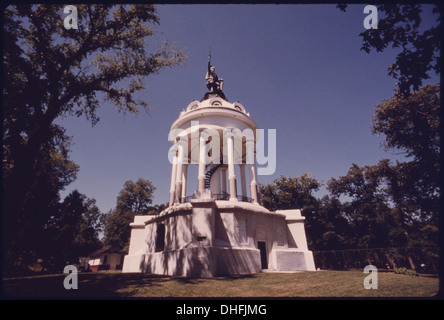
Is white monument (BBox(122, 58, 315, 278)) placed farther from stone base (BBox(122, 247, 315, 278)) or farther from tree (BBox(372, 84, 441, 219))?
tree (BBox(372, 84, 441, 219))

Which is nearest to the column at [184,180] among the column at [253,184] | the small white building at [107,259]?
the column at [253,184]

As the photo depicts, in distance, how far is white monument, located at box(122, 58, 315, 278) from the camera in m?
13.2

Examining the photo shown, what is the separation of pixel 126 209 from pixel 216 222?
119 feet

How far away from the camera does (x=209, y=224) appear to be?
1316cm

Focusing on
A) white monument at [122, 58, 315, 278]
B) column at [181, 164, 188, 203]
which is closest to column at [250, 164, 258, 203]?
white monument at [122, 58, 315, 278]

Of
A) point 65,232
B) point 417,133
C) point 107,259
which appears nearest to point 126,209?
point 107,259

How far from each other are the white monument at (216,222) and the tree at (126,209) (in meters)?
25.8

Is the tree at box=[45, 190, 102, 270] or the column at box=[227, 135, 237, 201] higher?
the column at box=[227, 135, 237, 201]

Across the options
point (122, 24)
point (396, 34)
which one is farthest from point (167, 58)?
point (396, 34)

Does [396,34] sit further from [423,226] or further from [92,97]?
[423,226]

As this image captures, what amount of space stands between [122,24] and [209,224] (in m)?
12.2

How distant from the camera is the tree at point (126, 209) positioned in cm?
4212

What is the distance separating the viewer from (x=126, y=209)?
1774 inches

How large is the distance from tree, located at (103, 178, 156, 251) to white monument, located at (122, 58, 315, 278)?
25.8m
